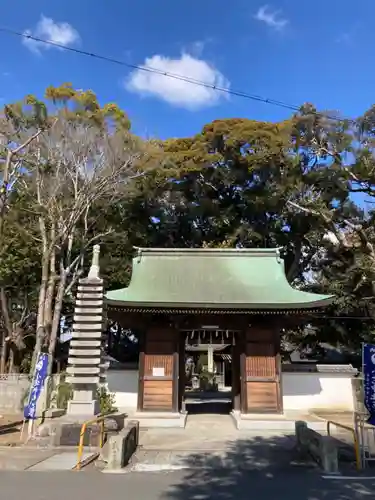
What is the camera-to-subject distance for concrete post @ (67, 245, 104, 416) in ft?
37.7

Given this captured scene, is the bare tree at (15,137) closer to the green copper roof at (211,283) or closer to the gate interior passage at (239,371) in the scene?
the green copper roof at (211,283)

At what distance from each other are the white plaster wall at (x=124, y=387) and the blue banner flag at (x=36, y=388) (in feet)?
17.2

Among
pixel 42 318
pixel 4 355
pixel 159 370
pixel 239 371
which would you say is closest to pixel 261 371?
pixel 239 371

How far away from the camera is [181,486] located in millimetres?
6887

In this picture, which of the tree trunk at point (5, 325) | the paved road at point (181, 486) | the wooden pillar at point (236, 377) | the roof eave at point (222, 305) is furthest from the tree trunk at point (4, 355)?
the paved road at point (181, 486)

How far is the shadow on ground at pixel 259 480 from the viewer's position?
6461 mm

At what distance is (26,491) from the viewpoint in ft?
21.0

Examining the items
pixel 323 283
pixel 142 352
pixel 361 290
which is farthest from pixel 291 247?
pixel 142 352

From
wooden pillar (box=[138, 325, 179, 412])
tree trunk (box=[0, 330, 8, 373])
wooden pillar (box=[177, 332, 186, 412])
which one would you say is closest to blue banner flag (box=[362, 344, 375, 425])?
wooden pillar (box=[138, 325, 179, 412])

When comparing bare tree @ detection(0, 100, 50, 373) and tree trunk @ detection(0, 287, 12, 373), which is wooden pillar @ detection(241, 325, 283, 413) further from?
tree trunk @ detection(0, 287, 12, 373)

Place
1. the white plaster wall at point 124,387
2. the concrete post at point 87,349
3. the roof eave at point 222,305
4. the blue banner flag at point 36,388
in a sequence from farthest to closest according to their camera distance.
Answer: the white plaster wall at point 124,387 < the roof eave at point 222,305 < the concrete post at point 87,349 < the blue banner flag at point 36,388

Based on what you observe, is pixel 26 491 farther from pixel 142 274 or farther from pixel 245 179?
pixel 245 179

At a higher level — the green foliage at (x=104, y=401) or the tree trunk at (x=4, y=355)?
the tree trunk at (x=4, y=355)

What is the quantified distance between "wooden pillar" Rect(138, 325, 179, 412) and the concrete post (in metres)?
3.18
